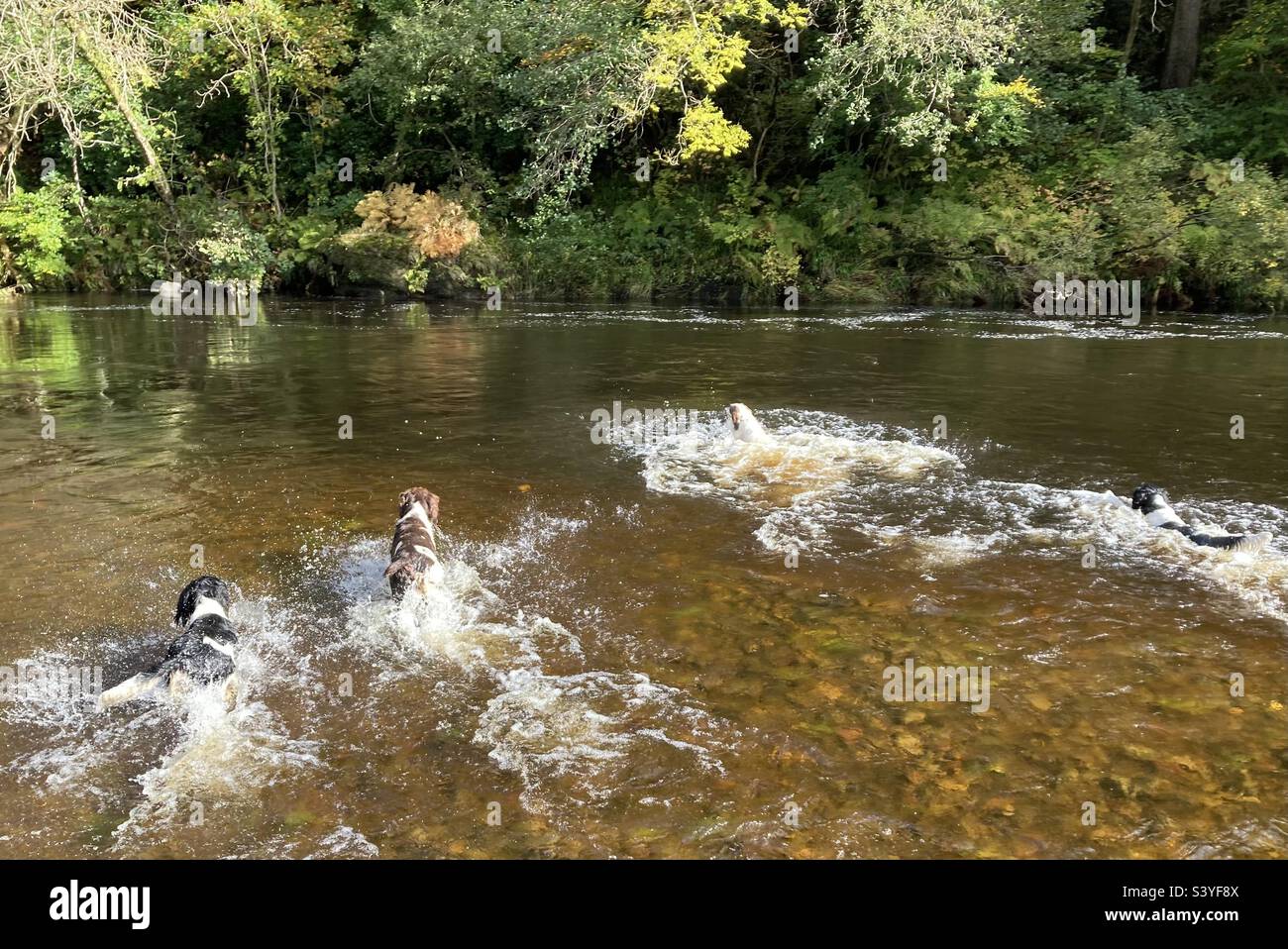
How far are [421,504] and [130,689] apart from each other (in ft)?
7.34

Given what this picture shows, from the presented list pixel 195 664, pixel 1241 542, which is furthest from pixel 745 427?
pixel 195 664

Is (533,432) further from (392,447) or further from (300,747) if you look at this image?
(300,747)

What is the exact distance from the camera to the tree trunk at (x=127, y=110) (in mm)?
18328

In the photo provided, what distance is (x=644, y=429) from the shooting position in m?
9.79

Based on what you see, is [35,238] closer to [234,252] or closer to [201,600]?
[234,252]

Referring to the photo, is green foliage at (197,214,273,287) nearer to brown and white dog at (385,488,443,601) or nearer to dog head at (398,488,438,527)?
dog head at (398,488,438,527)

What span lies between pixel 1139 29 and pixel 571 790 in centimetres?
3266

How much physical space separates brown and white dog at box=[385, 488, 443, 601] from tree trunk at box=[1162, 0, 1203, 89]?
89.0 ft

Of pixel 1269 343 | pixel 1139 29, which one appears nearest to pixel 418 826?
pixel 1269 343

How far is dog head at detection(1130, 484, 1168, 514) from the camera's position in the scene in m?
6.61

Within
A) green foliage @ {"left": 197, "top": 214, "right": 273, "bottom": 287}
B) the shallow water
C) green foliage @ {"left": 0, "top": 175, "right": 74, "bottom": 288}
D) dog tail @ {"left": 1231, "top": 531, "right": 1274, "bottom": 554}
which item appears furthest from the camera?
green foliage @ {"left": 0, "top": 175, "right": 74, "bottom": 288}

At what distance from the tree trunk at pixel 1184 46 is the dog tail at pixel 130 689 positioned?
29.2m

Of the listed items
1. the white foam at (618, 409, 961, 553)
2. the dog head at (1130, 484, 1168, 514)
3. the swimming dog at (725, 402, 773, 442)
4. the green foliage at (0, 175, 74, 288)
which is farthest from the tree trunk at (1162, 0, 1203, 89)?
the green foliage at (0, 175, 74, 288)
